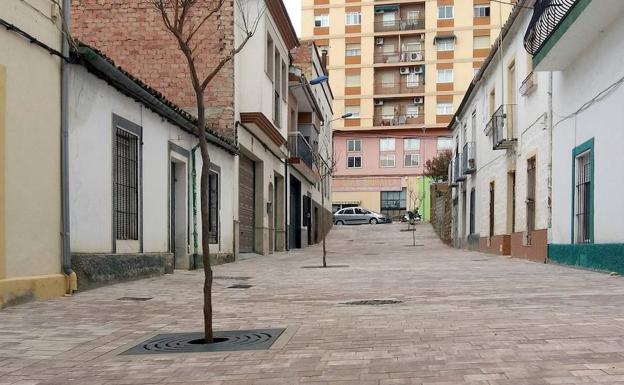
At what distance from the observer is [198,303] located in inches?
318

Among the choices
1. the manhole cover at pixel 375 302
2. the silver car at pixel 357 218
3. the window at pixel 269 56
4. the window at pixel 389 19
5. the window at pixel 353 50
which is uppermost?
the window at pixel 389 19

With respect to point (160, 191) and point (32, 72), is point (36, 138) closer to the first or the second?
point (32, 72)

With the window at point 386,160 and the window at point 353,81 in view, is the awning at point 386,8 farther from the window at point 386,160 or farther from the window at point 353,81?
the window at point 386,160

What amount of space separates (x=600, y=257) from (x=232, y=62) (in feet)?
34.0

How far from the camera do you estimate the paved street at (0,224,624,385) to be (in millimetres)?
4043

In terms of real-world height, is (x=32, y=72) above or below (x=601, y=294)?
above

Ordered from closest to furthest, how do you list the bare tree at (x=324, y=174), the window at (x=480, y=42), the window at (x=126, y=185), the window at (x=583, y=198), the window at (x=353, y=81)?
the window at (x=126, y=185) < the window at (x=583, y=198) < the bare tree at (x=324, y=174) < the window at (x=480, y=42) < the window at (x=353, y=81)

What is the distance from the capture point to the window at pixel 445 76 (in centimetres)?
5567

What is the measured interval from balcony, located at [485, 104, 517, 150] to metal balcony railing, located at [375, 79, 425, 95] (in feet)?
124

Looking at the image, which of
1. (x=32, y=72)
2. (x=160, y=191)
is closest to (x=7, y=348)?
(x=32, y=72)

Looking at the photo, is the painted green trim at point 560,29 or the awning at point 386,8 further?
the awning at point 386,8

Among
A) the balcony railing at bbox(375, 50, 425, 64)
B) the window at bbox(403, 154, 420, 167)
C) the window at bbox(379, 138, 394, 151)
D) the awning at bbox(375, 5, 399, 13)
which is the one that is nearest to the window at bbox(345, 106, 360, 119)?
the window at bbox(379, 138, 394, 151)

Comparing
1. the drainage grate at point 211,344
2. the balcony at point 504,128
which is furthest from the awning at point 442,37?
the drainage grate at point 211,344

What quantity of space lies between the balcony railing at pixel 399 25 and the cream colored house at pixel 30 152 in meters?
50.6
